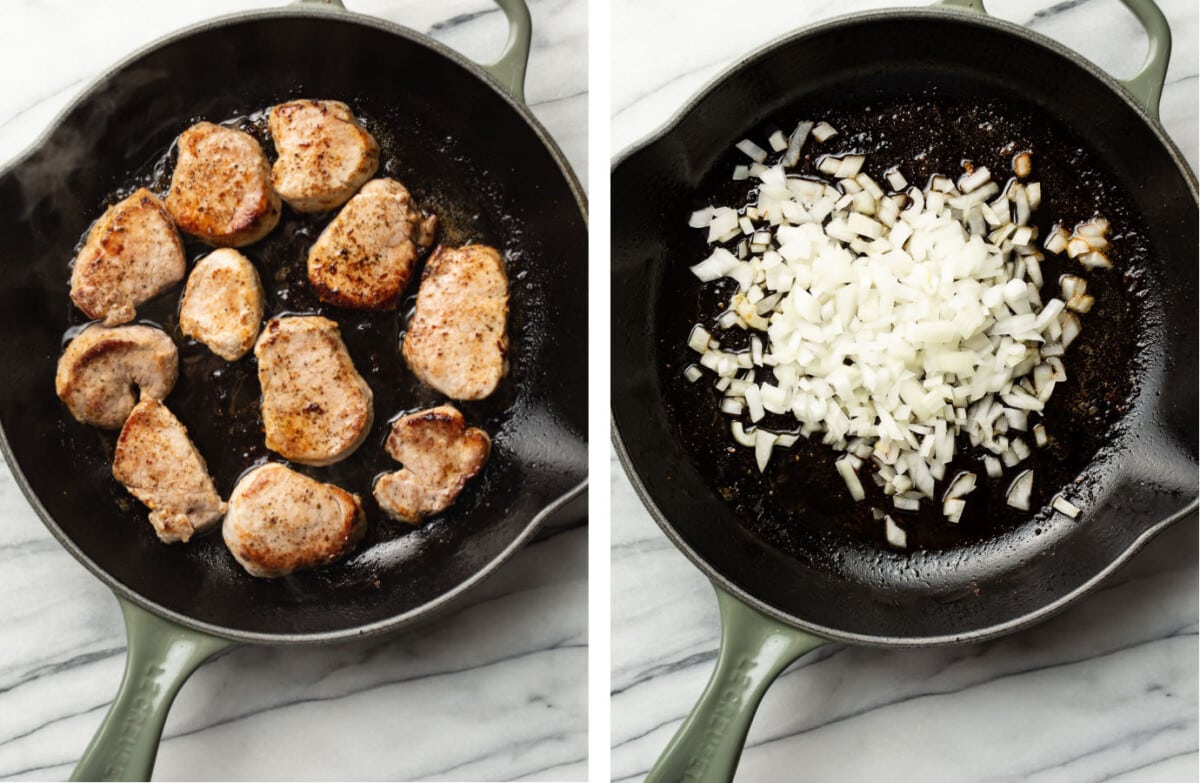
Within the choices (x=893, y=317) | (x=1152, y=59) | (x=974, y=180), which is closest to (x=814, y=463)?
(x=893, y=317)

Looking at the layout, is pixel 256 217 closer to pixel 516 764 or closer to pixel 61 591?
pixel 61 591

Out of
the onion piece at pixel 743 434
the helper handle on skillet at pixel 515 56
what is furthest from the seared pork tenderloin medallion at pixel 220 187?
the onion piece at pixel 743 434

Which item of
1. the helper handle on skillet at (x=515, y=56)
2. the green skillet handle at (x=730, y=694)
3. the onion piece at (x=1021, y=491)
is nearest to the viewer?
the green skillet handle at (x=730, y=694)

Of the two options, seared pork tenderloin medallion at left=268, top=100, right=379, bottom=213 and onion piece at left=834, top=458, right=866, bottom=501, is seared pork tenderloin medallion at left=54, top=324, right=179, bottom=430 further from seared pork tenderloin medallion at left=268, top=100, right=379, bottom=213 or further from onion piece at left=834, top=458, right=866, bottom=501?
onion piece at left=834, top=458, right=866, bottom=501

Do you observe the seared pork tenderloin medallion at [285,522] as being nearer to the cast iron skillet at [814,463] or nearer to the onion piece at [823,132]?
the cast iron skillet at [814,463]


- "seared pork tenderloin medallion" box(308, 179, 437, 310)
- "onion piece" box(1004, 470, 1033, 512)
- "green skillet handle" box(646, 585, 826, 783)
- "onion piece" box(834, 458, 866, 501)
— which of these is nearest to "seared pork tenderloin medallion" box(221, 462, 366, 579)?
"seared pork tenderloin medallion" box(308, 179, 437, 310)
